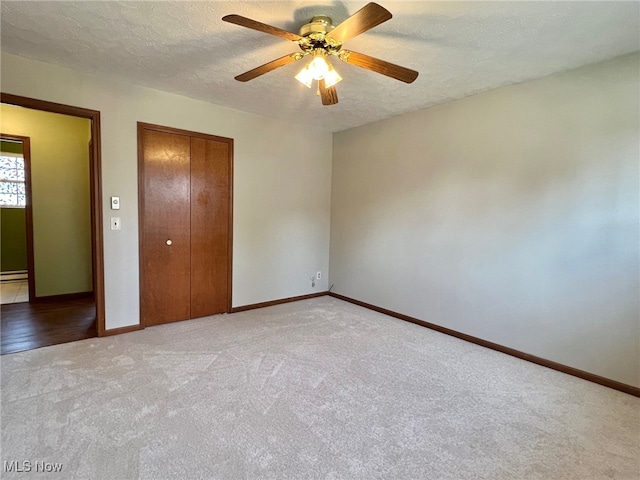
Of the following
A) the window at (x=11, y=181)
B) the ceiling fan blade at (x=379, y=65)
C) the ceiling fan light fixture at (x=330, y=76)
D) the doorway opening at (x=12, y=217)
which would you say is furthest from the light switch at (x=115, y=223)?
the window at (x=11, y=181)

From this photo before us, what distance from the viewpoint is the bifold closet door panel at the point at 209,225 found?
366 centimetres

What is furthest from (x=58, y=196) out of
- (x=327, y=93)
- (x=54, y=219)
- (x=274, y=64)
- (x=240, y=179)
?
(x=327, y=93)

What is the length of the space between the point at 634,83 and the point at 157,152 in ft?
13.4

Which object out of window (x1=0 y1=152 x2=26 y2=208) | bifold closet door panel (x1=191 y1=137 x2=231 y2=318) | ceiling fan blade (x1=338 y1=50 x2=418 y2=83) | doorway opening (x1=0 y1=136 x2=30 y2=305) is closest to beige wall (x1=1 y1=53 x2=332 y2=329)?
bifold closet door panel (x1=191 y1=137 x2=231 y2=318)

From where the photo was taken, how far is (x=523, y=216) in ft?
9.51

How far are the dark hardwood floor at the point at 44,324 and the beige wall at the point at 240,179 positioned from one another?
0.45 meters

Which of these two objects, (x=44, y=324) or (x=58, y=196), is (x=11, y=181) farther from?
(x=44, y=324)

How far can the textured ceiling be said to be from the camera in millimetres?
1879

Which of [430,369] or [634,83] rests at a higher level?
[634,83]

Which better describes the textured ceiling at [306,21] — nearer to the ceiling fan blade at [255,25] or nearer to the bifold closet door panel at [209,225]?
the ceiling fan blade at [255,25]

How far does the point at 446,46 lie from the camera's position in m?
2.26

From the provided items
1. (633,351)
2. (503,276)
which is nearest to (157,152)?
(503,276)

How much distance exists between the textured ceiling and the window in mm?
4127

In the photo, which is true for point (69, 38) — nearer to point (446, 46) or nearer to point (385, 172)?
point (446, 46)
